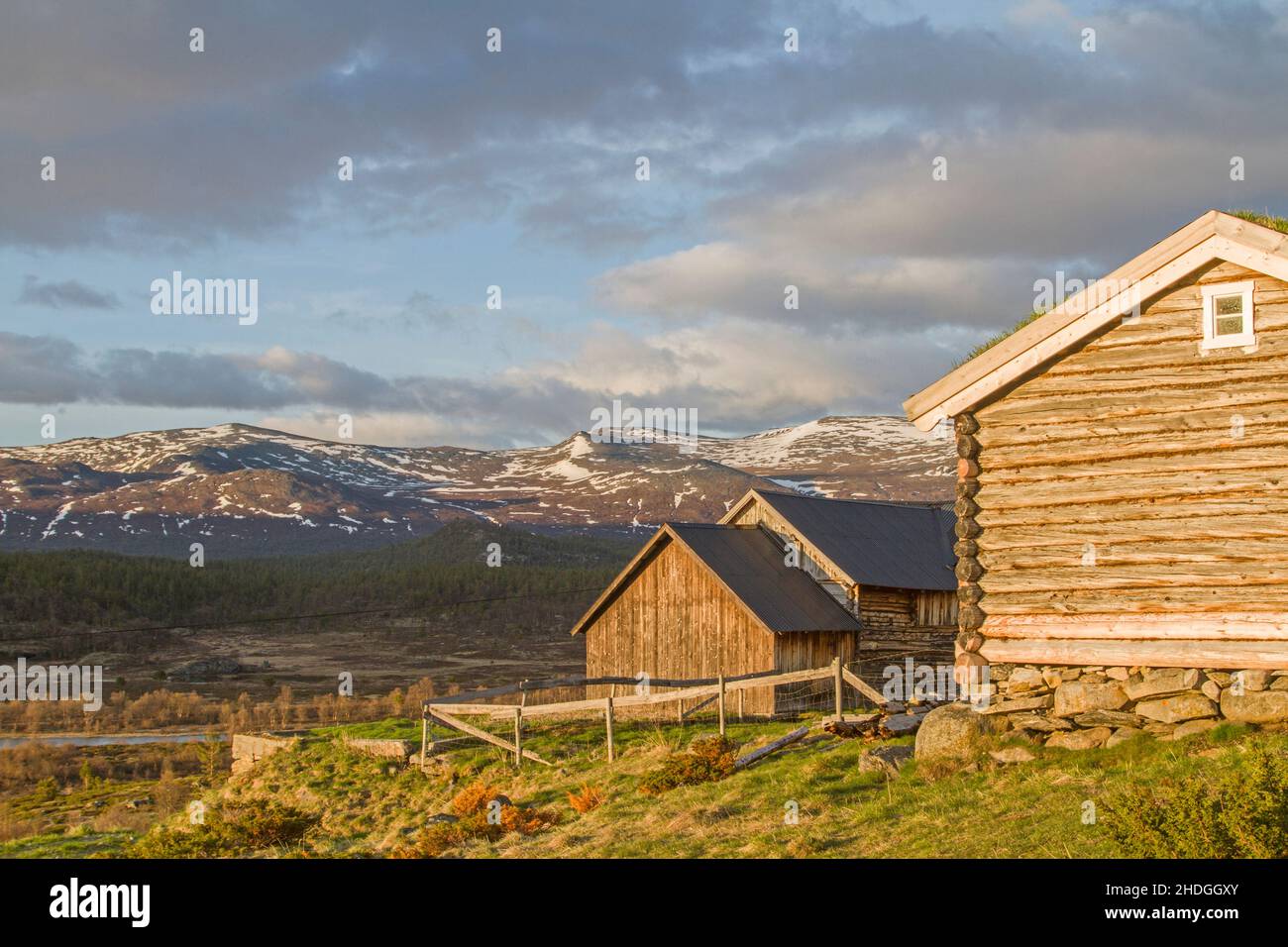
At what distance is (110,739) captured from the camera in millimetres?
41688

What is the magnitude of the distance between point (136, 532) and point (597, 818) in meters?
195

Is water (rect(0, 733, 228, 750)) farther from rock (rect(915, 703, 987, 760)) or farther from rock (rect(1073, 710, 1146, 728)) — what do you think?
rock (rect(1073, 710, 1146, 728))

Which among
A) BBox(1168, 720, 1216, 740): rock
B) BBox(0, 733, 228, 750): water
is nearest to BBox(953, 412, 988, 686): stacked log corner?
BBox(1168, 720, 1216, 740): rock

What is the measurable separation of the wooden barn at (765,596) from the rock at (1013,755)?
1439 cm

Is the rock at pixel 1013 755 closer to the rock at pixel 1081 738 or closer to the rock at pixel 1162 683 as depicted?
the rock at pixel 1081 738

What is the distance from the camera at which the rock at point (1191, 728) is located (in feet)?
Result: 50.7

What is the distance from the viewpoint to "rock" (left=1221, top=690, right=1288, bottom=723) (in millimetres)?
15141

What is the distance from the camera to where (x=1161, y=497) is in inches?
647

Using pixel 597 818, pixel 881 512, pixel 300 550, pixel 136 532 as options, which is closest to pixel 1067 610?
pixel 597 818

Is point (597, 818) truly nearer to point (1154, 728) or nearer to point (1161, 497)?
point (1154, 728)

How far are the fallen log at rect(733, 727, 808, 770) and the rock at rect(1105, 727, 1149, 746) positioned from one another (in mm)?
6037

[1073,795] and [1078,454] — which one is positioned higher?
[1078,454]

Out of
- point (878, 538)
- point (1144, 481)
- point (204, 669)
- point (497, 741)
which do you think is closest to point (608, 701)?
point (497, 741)

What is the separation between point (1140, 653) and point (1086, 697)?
2.99 feet
